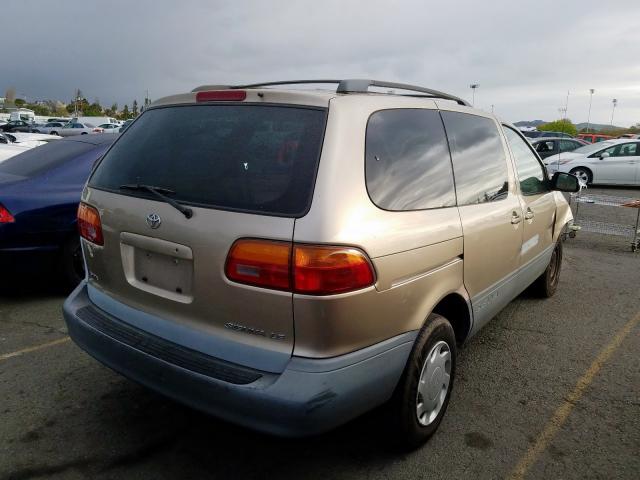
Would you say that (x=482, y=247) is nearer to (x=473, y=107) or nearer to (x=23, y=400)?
(x=473, y=107)

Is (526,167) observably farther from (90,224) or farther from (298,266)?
(90,224)

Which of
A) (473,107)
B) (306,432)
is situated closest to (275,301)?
(306,432)

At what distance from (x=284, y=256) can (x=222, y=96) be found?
38.3 inches

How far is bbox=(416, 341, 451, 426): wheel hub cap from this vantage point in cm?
265

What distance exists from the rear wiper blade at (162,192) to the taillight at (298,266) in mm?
295

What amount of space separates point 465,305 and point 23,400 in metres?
2.61

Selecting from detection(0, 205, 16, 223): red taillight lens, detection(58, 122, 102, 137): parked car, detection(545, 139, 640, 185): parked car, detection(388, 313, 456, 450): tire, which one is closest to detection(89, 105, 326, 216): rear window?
detection(388, 313, 456, 450): tire

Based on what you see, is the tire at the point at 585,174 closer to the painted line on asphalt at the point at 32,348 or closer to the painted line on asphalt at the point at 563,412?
the painted line on asphalt at the point at 563,412

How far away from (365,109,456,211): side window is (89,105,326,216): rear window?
30 cm

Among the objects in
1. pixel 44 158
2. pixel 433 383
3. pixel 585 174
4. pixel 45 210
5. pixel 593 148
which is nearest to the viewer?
pixel 433 383

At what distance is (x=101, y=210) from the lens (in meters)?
2.70

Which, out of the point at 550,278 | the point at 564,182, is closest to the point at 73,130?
the point at 550,278

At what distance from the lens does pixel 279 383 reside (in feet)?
6.84

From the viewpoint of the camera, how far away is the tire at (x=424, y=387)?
2518mm
